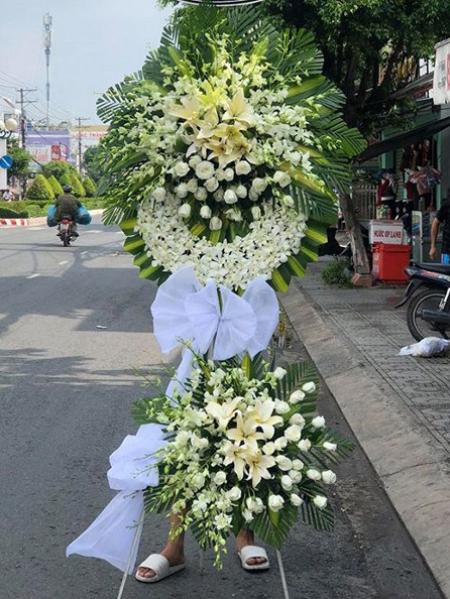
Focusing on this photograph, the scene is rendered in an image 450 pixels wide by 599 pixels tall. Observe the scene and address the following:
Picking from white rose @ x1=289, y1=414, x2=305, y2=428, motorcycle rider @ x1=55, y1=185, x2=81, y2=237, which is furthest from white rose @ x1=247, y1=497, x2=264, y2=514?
motorcycle rider @ x1=55, y1=185, x2=81, y2=237

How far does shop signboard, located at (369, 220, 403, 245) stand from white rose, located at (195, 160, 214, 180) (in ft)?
42.9

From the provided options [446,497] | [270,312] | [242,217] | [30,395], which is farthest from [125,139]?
[30,395]

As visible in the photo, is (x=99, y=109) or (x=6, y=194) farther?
(x=6, y=194)

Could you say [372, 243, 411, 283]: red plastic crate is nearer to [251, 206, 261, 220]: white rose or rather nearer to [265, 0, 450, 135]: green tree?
[265, 0, 450, 135]: green tree

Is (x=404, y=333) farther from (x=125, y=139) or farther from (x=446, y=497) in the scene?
(x=125, y=139)

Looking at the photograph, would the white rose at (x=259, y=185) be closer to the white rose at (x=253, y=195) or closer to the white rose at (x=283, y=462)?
the white rose at (x=253, y=195)

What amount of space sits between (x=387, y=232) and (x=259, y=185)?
13111mm

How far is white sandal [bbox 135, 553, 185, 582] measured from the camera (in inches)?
176

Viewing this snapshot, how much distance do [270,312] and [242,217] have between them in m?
0.41

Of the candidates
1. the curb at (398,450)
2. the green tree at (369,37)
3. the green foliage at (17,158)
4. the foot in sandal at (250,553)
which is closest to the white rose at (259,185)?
the foot in sandal at (250,553)

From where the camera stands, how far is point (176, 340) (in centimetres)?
416

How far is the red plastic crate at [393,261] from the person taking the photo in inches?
666

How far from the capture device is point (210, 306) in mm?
4113

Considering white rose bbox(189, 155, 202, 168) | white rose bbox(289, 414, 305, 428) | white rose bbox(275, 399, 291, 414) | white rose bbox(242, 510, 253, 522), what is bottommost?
white rose bbox(242, 510, 253, 522)
